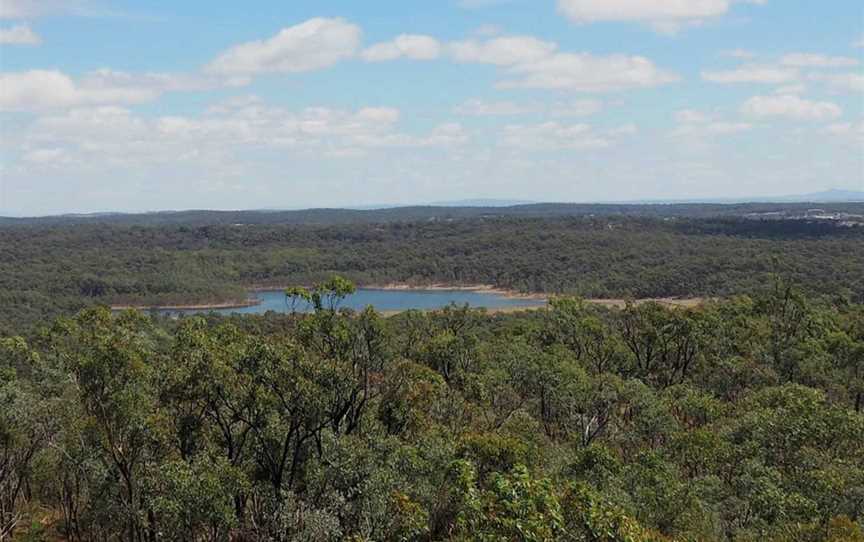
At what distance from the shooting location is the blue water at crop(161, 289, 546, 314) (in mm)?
141625

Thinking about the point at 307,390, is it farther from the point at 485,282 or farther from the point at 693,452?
the point at 485,282

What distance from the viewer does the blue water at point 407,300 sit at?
5576 inches

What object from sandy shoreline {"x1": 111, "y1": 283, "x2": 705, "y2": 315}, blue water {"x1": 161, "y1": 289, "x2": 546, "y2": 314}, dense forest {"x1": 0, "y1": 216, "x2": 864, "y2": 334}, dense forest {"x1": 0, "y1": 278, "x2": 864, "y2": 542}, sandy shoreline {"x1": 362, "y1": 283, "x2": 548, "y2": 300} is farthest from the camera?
sandy shoreline {"x1": 362, "y1": 283, "x2": 548, "y2": 300}

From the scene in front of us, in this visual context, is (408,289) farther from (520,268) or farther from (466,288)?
(520,268)

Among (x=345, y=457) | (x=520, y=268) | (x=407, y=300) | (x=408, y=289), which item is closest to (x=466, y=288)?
(x=520, y=268)

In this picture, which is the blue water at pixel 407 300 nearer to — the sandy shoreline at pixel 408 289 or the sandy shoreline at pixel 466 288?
the sandy shoreline at pixel 466 288

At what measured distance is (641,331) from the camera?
48031 millimetres

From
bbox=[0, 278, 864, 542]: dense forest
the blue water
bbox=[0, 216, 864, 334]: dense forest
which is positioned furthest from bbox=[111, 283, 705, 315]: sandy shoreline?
bbox=[0, 278, 864, 542]: dense forest

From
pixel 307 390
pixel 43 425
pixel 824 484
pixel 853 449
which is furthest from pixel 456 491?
pixel 853 449

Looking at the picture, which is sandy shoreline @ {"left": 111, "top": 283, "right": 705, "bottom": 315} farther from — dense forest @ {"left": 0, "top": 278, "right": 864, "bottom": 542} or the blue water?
dense forest @ {"left": 0, "top": 278, "right": 864, "bottom": 542}

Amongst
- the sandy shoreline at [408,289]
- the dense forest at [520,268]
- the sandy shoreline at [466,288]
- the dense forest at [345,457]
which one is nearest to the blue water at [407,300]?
the sandy shoreline at [466,288]

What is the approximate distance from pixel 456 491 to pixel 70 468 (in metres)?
13.3

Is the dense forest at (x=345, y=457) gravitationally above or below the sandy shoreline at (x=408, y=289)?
above

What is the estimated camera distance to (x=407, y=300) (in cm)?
15488
